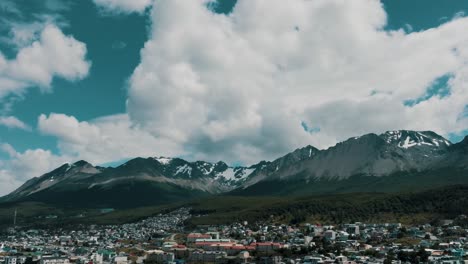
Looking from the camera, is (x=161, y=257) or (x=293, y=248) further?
(x=293, y=248)

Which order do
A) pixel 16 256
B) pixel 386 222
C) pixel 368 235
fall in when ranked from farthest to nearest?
pixel 386 222 → pixel 368 235 → pixel 16 256

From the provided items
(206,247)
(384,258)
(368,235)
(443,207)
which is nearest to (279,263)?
(384,258)

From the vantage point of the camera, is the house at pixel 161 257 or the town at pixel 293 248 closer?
the town at pixel 293 248

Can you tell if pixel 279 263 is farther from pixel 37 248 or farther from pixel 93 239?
pixel 93 239

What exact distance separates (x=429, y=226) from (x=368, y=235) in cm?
2204

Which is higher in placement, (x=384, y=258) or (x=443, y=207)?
(x=443, y=207)

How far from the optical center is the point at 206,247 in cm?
15162

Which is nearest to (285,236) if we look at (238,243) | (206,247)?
(238,243)

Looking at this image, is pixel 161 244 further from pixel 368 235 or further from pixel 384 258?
pixel 384 258

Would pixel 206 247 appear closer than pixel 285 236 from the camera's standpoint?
Yes

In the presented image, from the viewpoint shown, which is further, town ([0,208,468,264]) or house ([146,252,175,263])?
house ([146,252,175,263])

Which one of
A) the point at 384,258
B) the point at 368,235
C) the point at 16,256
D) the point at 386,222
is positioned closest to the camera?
the point at 384,258

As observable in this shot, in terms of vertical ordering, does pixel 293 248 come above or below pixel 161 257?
above

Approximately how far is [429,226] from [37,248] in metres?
114
